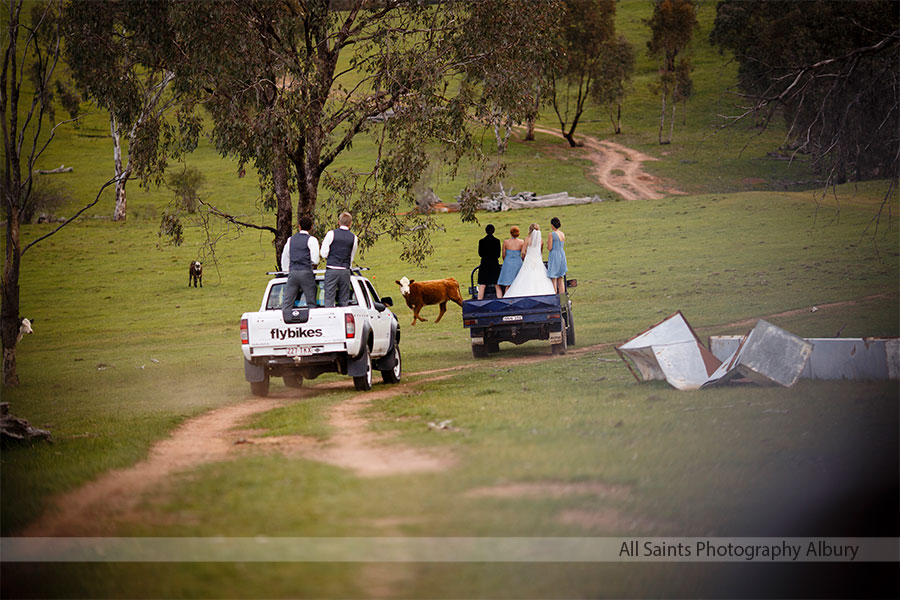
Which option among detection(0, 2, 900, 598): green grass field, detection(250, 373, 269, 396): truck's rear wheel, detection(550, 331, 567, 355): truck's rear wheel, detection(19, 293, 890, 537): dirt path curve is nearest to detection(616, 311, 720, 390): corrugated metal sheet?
detection(0, 2, 900, 598): green grass field

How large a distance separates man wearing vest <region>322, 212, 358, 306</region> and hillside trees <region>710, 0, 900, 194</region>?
6.74 m

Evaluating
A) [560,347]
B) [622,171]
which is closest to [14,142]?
[560,347]

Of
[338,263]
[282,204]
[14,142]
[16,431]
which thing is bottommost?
[16,431]

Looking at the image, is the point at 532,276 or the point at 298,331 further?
the point at 532,276

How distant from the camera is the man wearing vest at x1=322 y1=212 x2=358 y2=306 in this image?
1533 centimetres

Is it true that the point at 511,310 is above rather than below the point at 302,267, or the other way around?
below

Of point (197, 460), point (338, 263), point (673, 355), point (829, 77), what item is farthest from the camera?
point (338, 263)

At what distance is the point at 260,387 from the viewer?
15625 millimetres

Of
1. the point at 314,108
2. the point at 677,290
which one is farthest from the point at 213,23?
the point at 677,290

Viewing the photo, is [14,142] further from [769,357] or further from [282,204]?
[769,357]

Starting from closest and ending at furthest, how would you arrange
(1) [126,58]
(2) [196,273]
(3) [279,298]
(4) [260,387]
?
(4) [260,387] < (3) [279,298] < (1) [126,58] < (2) [196,273]

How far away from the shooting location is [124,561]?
642 cm

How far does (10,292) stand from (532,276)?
1153cm

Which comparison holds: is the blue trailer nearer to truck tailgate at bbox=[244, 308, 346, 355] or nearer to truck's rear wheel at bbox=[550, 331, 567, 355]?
truck's rear wheel at bbox=[550, 331, 567, 355]
